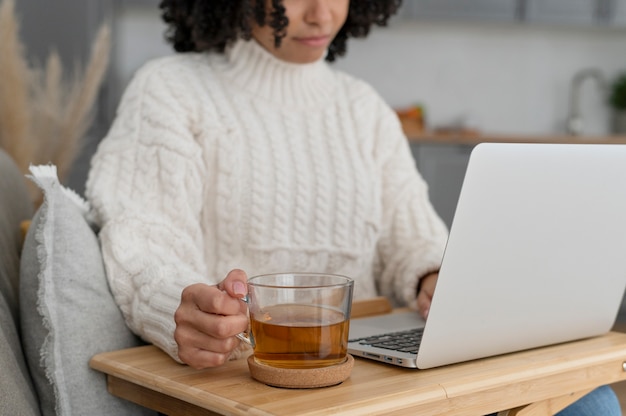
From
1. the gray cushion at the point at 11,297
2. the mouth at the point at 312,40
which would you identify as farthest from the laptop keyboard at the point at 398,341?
the mouth at the point at 312,40

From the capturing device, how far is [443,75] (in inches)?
190

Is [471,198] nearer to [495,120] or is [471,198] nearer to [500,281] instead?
[500,281]

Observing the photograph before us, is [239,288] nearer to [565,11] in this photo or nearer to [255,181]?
[255,181]

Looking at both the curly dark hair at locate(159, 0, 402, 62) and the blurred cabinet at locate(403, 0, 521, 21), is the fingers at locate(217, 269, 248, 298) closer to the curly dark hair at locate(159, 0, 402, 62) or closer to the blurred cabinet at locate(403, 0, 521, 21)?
the curly dark hair at locate(159, 0, 402, 62)

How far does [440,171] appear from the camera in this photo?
433cm

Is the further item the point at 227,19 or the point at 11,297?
the point at 227,19

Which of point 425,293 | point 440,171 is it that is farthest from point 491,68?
point 425,293

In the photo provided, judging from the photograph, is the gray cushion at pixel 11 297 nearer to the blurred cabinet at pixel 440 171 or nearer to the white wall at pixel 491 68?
the blurred cabinet at pixel 440 171

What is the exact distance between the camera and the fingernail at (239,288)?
958 mm

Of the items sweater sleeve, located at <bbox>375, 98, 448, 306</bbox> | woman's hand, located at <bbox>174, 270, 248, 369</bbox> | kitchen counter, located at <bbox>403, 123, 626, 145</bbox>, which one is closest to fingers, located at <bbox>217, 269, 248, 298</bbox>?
woman's hand, located at <bbox>174, 270, 248, 369</bbox>

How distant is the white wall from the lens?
475 cm

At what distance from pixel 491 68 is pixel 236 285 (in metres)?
4.13

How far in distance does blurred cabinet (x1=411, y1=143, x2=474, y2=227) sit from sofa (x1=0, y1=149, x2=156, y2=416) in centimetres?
317

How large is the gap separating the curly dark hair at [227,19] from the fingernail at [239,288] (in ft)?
2.04
